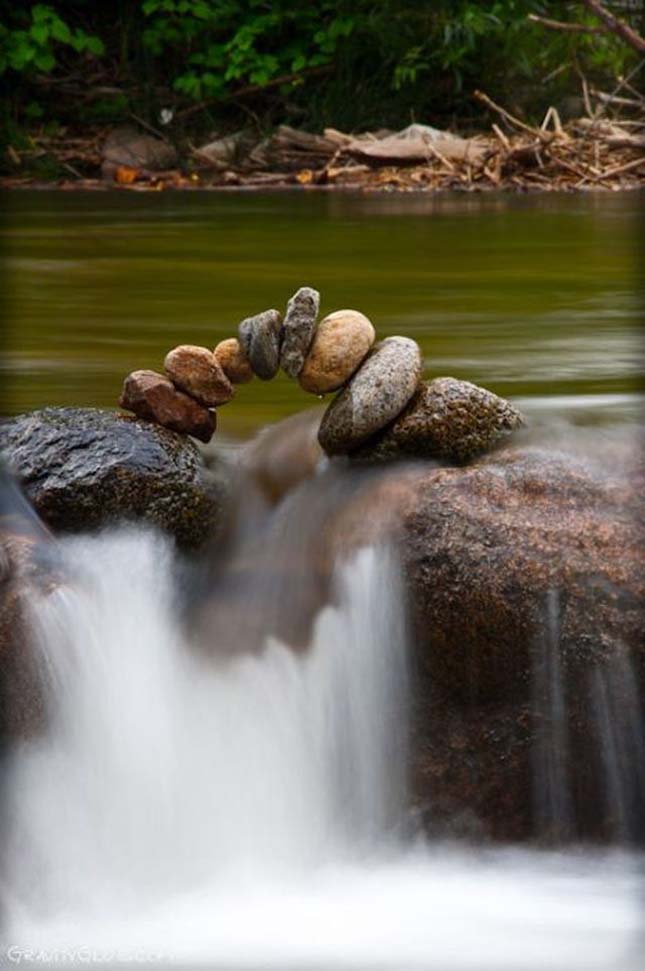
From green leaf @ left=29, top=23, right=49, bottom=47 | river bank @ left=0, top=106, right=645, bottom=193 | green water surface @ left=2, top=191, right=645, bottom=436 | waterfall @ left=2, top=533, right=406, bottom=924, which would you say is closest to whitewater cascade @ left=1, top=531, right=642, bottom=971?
waterfall @ left=2, top=533, right=406, bottom=924

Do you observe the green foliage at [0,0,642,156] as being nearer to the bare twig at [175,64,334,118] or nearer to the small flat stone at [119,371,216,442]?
the bare twig at [175,64,334,118]

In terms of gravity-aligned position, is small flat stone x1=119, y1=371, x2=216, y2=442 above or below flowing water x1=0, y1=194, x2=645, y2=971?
above

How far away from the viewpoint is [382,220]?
24.2ft

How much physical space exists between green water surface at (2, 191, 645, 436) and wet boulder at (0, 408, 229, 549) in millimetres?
354

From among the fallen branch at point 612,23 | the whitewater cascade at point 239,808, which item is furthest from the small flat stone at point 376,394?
the fallen branch at point 612,23

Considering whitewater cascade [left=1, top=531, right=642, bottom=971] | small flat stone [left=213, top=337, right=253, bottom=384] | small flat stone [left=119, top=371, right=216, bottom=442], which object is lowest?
whitewater cascade [left=1, top=531, right=642, bottom=971]

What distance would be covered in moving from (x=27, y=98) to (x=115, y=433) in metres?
8.20

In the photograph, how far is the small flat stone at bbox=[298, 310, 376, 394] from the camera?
2994 mm

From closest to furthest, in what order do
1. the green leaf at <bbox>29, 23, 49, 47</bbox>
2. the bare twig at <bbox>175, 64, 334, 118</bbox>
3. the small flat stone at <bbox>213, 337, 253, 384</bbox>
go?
the small flat stone at <bbox>213, 337, 253, 384</bbox>, the green leaf at <bbox>29, 23, 49, 47</bbox>, the bare twig at <bbox>175, 64, 334, 118</bbox>

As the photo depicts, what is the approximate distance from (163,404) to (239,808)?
70cm

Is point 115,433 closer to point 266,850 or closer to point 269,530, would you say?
point 269,530

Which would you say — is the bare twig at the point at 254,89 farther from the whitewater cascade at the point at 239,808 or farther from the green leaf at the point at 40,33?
the whitewater cascade at the point at 239,808

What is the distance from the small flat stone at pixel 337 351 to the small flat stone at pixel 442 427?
0.40 ft

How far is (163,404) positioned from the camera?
305 cm
